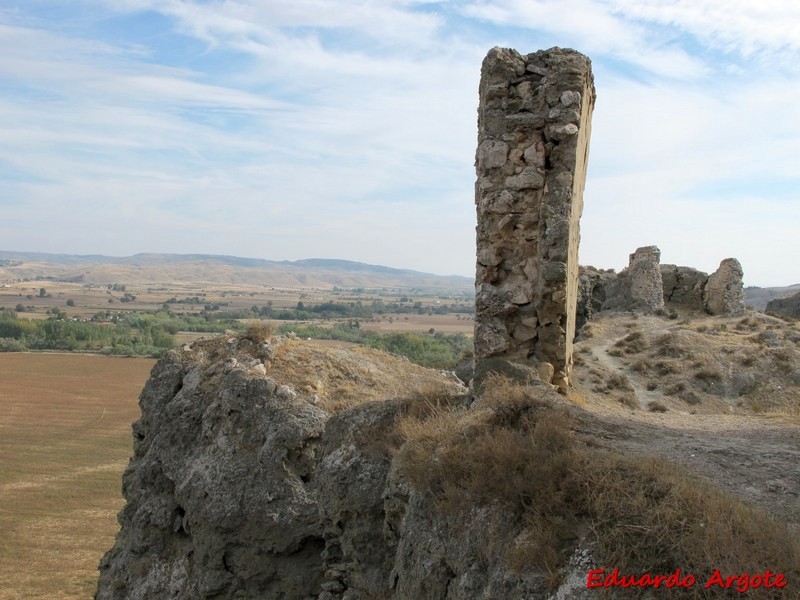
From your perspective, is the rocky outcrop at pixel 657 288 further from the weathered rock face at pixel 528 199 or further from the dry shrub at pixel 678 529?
the dry shrub at pixel 678 529

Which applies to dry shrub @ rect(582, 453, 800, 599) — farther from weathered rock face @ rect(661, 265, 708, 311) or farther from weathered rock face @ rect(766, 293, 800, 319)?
weathered rock face @ rect(766, 293, 800, 319)

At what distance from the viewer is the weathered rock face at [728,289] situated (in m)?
22.4

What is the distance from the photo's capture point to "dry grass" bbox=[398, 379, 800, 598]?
3684mm

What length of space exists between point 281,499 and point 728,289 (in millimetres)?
19619

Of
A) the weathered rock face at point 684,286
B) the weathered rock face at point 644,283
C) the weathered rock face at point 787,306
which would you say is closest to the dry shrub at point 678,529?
the weathered rock face at point 644,283

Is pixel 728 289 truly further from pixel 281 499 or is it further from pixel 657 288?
pixel 281 499

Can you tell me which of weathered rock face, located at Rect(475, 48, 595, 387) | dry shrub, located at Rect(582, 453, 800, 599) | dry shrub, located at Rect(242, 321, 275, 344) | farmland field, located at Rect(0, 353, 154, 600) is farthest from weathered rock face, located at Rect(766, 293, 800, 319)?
farmland field, located at Rect(0, 353, 154, 600)

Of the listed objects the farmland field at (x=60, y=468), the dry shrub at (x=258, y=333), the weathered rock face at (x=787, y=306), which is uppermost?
the weathered rock face at (x=787, y=306)

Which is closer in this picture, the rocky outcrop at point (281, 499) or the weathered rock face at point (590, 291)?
the rocky outcrop at point (281, 499)

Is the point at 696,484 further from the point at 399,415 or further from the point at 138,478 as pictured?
the point at 138,478

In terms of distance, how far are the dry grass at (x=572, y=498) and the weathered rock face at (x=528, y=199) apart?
3.08 m

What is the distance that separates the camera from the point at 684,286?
977 inches

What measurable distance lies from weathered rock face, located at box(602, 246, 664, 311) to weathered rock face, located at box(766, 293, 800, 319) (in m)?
8.70

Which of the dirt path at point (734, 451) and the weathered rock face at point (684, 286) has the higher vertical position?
the weathered rock face at point (684, 286)
